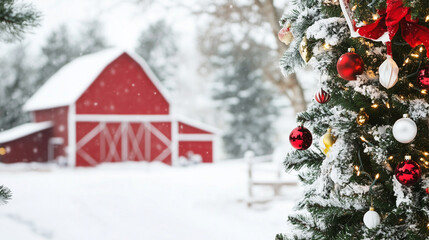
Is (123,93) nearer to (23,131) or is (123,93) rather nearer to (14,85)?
(23,131)

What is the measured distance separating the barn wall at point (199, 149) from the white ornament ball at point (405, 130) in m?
13.5

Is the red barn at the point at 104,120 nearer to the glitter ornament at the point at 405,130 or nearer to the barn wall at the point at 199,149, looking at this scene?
the barn wall at the point at 199,149

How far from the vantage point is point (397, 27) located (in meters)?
1.32

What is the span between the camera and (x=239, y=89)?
18.5 metres

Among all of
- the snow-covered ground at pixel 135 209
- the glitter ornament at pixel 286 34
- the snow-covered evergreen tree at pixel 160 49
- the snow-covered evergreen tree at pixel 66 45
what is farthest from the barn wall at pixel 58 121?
the glitter ornament at pixel 286 34

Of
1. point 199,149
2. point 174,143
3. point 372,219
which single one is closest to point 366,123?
point 372,219

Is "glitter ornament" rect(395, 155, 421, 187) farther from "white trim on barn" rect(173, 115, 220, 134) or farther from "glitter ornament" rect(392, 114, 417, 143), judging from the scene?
"white trim on barn" rect(173, 115, 220, 134)

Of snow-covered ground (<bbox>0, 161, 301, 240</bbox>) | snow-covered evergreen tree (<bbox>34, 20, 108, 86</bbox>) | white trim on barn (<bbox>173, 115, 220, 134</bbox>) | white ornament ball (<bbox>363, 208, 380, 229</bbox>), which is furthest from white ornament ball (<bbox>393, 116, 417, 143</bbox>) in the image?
snow-covered evergreen tree (<bbox>34, 20, 108, 86</bbox>)

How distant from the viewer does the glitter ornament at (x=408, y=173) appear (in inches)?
48.6

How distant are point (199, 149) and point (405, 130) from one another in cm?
1387

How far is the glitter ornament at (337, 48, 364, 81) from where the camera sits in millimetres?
1330

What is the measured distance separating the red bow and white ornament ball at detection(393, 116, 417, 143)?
0.69 ft

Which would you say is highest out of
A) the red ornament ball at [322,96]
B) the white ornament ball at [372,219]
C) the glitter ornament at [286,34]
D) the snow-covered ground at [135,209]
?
the glitter ornament at [286,34]

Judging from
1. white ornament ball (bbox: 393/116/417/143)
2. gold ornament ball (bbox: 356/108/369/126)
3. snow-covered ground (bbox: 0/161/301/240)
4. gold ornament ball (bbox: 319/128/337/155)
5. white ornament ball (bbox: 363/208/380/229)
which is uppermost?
gold ornament ball (bbox: 356/108/369/126)
